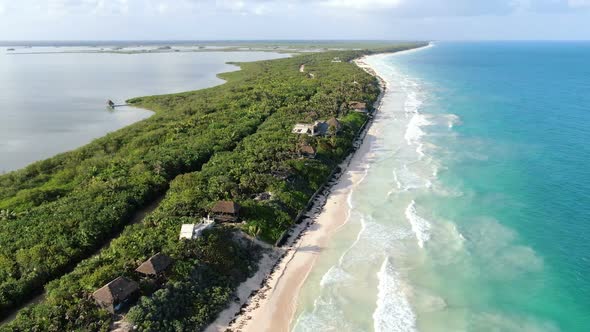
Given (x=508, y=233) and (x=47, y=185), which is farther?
(x=47, y=185)

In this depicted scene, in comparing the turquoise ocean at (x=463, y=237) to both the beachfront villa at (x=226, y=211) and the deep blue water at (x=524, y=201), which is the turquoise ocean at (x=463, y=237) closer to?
the deep blue water at (x=524, y=201)

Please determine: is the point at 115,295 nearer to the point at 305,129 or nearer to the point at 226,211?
the point at 226,211

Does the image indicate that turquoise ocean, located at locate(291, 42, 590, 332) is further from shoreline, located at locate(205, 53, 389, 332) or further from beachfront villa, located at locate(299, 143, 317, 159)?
beachfront villa, located at locate(299, 143, 317, 159)

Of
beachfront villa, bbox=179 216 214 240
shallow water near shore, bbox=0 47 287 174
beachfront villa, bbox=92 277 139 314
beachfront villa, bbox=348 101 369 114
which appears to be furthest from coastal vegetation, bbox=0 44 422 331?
shallow water near shore, bbox=0 47 287 174

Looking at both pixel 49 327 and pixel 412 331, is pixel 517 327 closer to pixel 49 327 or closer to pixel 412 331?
pixel 412 331

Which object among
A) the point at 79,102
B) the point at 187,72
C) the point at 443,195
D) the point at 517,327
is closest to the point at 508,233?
the point at 443,195
